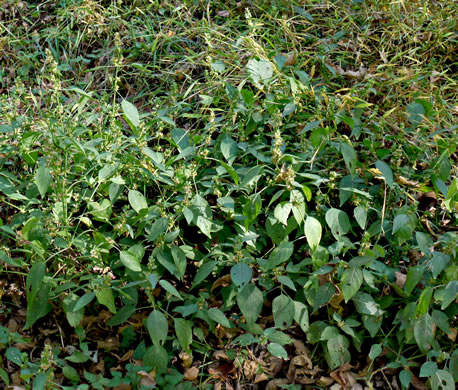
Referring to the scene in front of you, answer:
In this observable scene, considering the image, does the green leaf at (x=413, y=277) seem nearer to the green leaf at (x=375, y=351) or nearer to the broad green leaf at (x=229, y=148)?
the green leaf at (x=375, y=351)

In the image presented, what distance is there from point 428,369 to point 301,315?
0.50 meters

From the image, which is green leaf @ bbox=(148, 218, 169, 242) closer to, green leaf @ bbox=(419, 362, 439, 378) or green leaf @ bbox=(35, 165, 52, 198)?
green leaf @ bbox=(35, 165, 52, 198)

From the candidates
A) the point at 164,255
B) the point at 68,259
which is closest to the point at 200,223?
the point at 164,255

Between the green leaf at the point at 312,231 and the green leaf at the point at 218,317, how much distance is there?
16.9 inches

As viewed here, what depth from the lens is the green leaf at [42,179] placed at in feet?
7.13

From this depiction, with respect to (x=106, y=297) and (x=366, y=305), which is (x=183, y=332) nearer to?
(x=106, y=297)

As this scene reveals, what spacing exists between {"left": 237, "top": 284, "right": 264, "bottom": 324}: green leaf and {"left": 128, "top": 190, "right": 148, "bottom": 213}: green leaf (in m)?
0.53

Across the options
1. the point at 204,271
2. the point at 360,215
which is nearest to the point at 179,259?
the point at 204,271

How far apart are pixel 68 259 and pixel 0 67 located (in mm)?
1883

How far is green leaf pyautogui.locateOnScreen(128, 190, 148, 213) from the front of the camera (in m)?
2.37

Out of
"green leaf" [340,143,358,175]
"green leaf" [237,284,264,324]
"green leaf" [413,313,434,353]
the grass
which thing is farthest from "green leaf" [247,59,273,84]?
"green leaf" [413,313,434,353]

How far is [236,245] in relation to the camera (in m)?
2.28

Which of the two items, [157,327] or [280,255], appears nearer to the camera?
[157,327]

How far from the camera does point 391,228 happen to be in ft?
8.16
